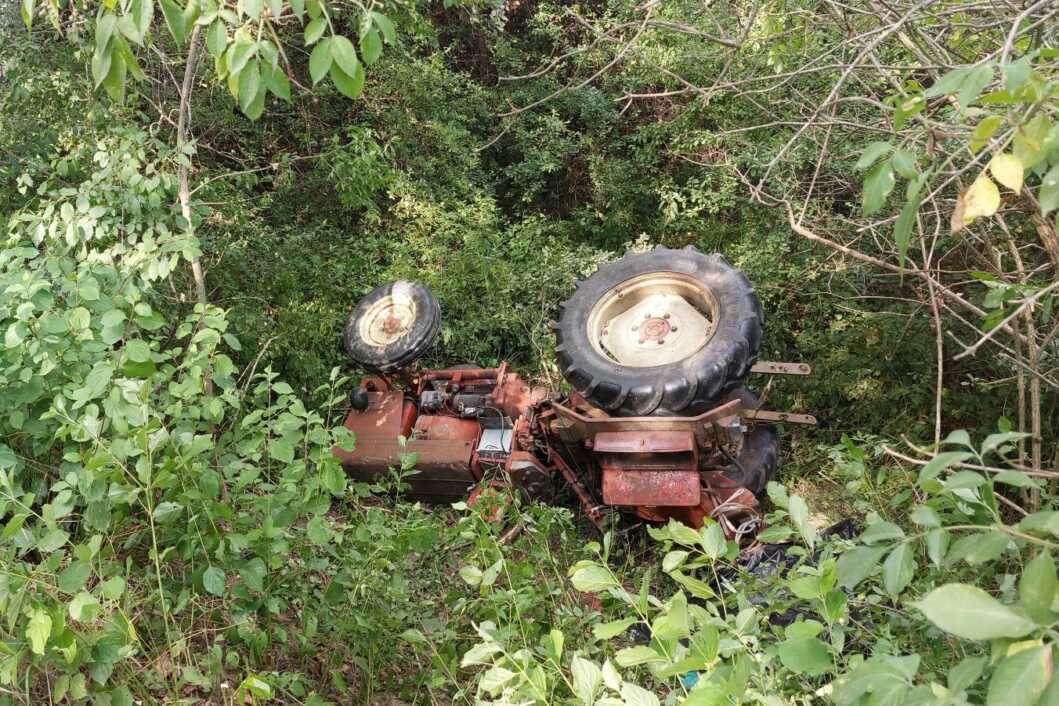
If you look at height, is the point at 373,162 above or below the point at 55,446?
above

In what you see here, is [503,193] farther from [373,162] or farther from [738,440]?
[738,440]

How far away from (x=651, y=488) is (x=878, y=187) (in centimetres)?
256

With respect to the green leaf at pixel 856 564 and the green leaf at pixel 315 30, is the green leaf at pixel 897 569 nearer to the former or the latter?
the green leaf at pixel 856 564

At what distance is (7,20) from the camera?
219 inches

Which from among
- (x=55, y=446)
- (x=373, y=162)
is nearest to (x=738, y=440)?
(x=55, y=446)

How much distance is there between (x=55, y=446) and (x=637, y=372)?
8.25ft

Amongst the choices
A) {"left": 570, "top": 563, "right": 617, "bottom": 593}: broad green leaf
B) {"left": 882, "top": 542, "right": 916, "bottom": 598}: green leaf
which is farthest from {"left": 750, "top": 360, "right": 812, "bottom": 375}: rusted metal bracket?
{"left": 882, "top": 542, "right": 916, "bottom": 598}: green leaf

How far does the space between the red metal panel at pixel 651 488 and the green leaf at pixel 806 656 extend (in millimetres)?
2284

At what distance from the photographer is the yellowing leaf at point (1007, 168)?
1.01 meters

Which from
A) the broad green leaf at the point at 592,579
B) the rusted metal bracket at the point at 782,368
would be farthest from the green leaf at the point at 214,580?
the rusted metal bracket at the point at 782,368

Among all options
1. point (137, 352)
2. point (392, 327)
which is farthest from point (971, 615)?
point (392, 327)

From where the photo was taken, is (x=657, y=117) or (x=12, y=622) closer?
(x=12, y=622)

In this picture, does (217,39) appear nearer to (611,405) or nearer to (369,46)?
(369,46)

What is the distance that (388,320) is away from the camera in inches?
Answer: 199
